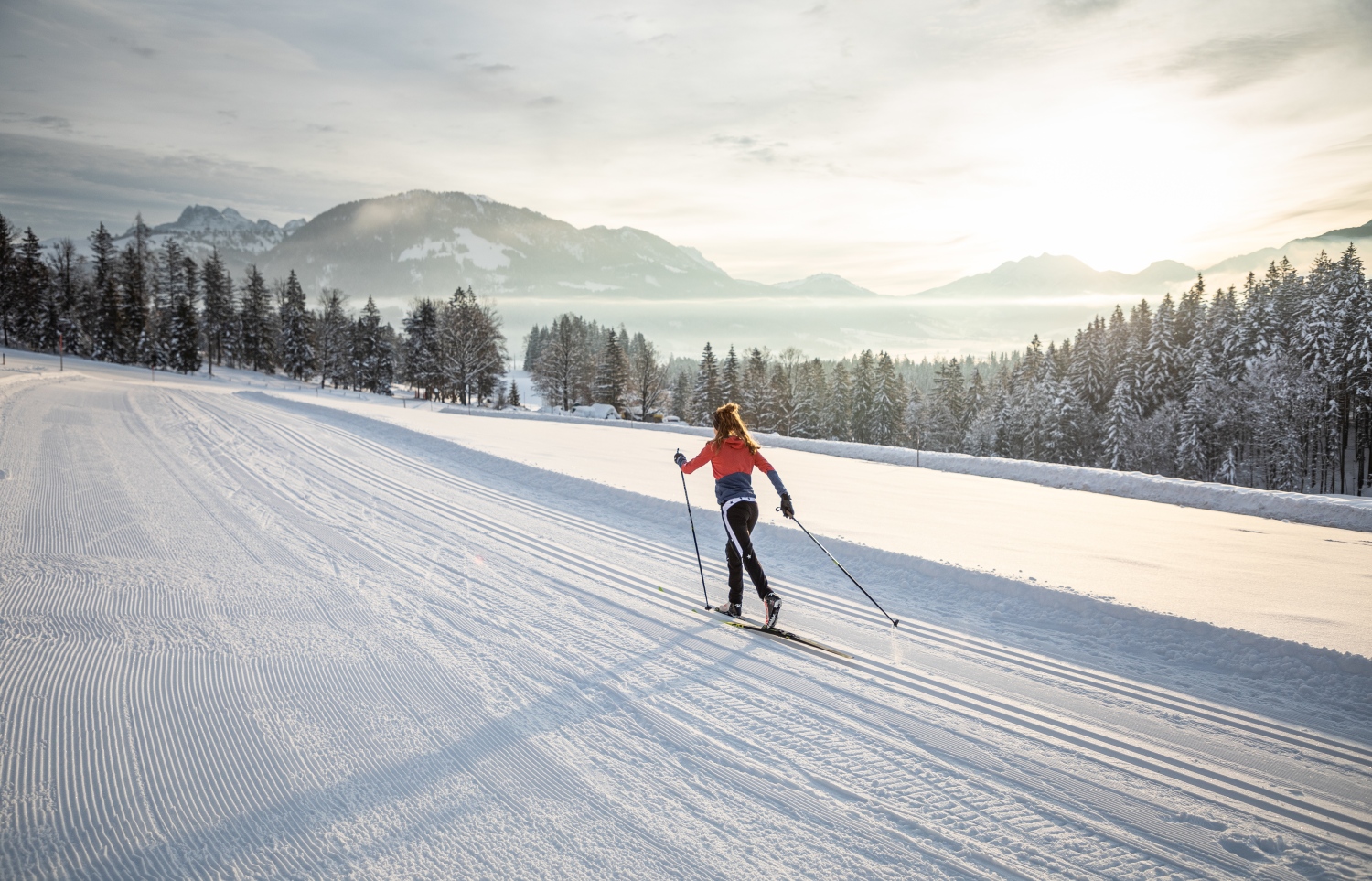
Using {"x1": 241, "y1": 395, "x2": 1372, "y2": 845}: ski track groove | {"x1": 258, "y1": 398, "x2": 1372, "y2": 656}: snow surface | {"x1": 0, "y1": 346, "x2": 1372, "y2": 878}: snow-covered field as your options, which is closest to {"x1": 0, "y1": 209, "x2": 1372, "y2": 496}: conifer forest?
{"x1": 258, "y1": 398, "x2": 1372, "y2": 656}: snow surface

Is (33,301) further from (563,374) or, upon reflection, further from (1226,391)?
(1226,391)

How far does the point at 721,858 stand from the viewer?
9.83 feet

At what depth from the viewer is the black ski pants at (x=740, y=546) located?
609 centimetres

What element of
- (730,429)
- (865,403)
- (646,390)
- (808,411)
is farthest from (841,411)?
(730,429)

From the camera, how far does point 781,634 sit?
229 inches

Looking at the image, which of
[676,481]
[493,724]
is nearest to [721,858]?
[493,724]

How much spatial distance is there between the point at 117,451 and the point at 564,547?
37.1 feet

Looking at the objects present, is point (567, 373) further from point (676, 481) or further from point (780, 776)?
point (780, 776)

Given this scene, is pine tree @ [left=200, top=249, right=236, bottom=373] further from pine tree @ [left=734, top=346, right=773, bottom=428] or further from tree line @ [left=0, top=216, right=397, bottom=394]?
pine tree @ [left=734, top=346, right=773, bottom=428]

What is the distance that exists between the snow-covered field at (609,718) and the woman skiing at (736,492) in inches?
24.4

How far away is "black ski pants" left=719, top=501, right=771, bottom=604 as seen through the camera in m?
6.09

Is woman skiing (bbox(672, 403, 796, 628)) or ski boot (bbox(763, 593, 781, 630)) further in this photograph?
woman skiing (bbox(672, 403, 796, 628))

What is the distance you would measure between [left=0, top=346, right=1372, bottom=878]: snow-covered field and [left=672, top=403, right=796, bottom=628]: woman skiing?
0.62m

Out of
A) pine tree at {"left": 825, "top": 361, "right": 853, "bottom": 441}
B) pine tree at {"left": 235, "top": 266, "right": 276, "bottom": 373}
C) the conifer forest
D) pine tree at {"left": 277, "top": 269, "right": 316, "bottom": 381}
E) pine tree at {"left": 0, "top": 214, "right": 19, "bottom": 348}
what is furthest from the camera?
pine tree at {"left": 277, "top": 269, "right": 316, "bottom": 381}
